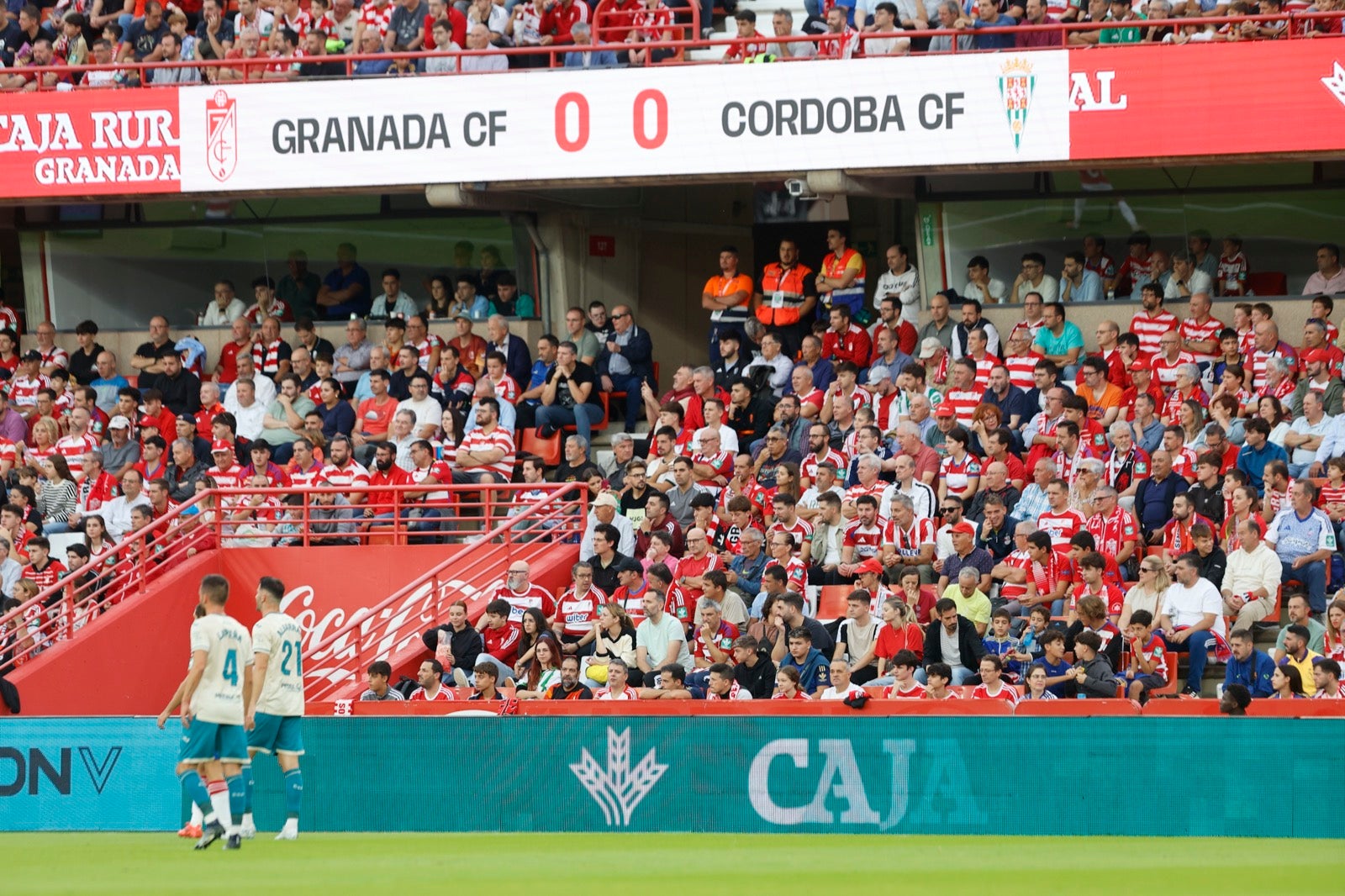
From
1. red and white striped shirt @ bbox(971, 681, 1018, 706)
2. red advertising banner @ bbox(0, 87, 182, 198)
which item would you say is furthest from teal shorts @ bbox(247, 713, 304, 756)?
red advertising banner @ bbox(0, 87, 182, 198)

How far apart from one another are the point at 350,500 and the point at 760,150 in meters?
5.39

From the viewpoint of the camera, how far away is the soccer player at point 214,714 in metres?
12.1

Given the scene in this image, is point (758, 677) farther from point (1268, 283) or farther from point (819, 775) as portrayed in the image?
point (1268, 283)

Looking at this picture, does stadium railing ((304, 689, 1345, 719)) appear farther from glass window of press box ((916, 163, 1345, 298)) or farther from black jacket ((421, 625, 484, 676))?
glass window of press box ((916, 163, 1345, 298))

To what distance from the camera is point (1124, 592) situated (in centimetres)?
1638

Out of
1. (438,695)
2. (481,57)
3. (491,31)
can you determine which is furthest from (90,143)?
(438,695)

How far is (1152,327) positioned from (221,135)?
1001 centimetres

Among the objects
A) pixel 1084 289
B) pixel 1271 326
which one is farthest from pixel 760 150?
pixel 1271 326

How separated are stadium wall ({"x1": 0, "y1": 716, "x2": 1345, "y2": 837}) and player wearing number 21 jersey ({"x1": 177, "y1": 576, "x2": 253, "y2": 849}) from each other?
168cm

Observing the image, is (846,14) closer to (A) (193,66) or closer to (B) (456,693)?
(A) (193,66)

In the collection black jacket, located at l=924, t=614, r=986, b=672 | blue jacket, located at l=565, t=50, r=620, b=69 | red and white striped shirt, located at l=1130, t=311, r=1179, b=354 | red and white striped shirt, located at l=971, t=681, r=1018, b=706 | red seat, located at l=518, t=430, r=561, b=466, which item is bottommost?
red and white striped shirt, located at l=971, t=681, r=1018, b=706

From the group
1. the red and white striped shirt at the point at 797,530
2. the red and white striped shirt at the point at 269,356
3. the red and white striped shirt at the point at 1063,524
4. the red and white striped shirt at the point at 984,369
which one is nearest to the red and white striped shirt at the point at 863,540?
the red and white striped shirt at the point at 797,530

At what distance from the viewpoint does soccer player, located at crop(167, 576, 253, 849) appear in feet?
39.8

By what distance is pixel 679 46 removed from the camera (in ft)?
67.8
